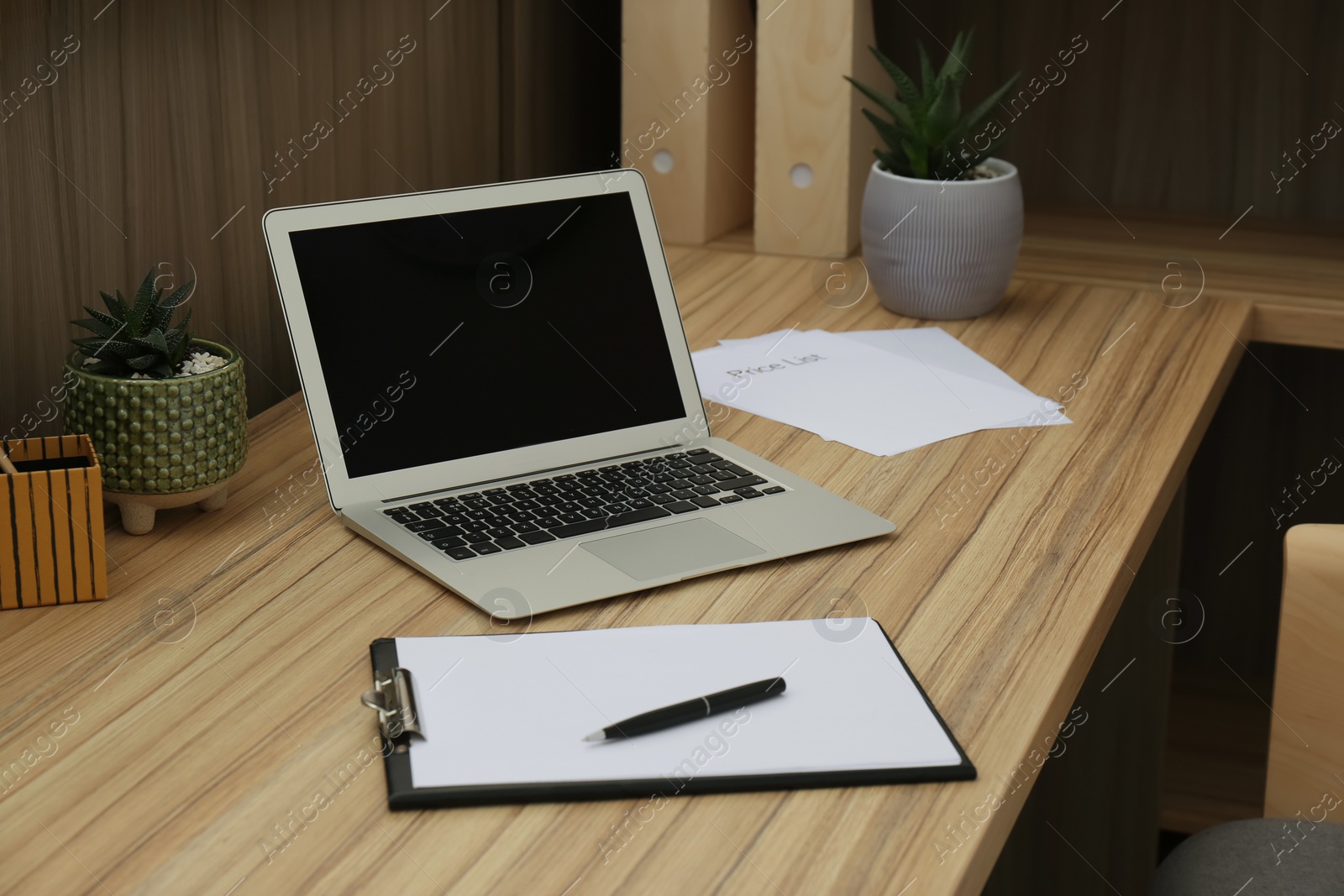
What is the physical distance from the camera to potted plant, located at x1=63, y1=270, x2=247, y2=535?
2.91 ft

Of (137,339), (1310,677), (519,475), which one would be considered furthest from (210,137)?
(1310,677)

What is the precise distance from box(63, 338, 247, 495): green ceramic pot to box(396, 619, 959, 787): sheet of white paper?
0.23 metres

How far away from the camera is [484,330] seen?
3.39ft

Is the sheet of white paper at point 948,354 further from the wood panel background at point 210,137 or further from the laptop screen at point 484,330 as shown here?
the wood panel background at point 210,137

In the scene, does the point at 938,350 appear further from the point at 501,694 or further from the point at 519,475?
the point at 501,694

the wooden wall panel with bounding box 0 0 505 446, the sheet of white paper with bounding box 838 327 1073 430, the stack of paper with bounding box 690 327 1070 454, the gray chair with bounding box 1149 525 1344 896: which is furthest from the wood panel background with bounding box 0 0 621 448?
the gray chair with bounding box 1149 525 1344 896

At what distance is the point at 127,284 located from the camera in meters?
1.06

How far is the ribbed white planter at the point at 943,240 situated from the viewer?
1405mm

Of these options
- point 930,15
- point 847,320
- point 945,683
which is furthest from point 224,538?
point 930,15

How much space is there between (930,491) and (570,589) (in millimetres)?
323

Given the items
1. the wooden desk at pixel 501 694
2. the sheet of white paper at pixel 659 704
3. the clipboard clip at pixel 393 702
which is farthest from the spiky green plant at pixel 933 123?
the clipboard clip at pixel 393 702

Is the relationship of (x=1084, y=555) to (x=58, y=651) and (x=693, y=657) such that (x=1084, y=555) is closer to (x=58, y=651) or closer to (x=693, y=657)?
(x=693, y=657)

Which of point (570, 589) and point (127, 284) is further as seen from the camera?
point (127, 284)

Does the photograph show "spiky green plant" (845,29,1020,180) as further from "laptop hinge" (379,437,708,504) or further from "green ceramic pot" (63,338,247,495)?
"green ceramic pot" (63,338,247,495)
